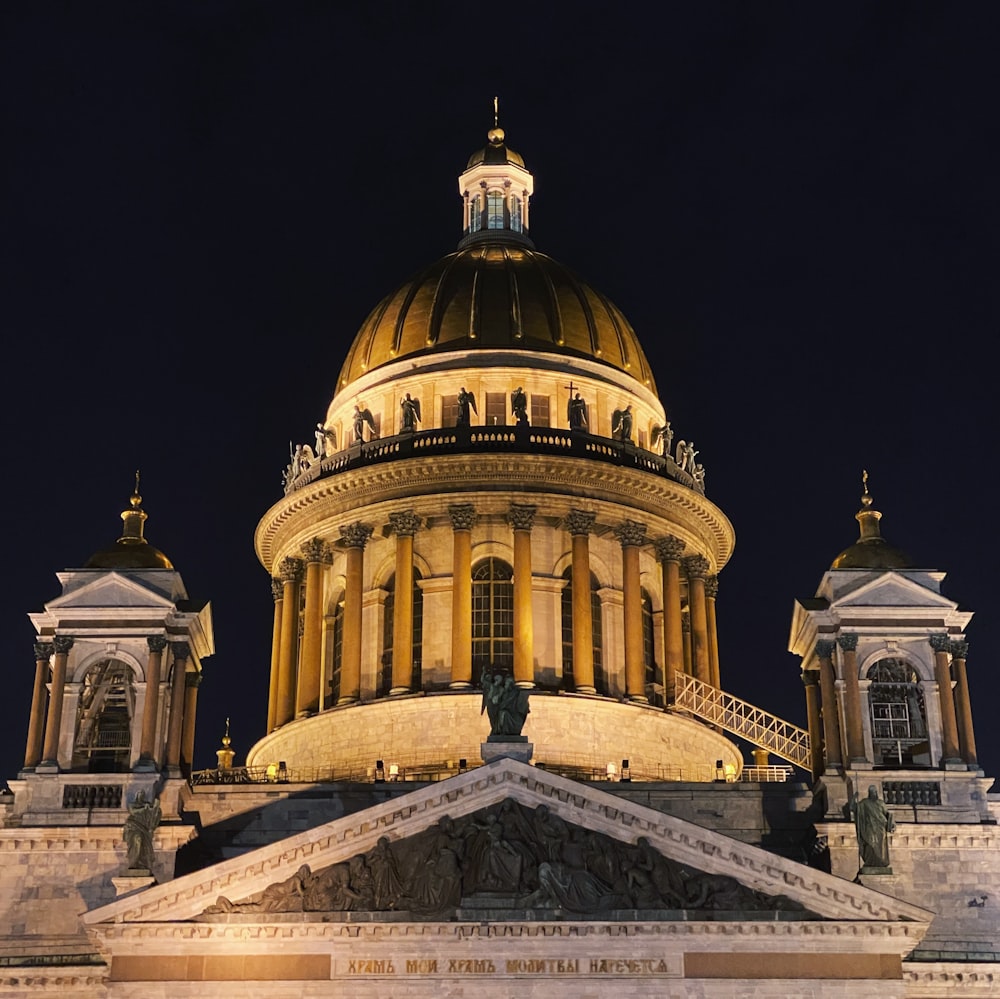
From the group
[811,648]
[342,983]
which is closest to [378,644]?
[811,648]

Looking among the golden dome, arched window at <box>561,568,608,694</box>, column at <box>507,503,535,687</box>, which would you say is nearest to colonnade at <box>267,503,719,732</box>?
column at <box>507,503,535,687</box>

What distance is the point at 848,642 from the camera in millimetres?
53438

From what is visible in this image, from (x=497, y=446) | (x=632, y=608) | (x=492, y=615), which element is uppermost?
(x=497, y=446)

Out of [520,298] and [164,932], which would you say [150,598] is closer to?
[164,932]

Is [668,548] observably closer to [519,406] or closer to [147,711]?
[519,406]

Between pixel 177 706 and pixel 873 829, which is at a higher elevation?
pixel 177 706

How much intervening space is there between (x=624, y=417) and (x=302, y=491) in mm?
11099

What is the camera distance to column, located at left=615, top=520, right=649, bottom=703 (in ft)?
204

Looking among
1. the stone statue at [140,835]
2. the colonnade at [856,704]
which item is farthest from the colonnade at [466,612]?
the stone statue at [140,835]

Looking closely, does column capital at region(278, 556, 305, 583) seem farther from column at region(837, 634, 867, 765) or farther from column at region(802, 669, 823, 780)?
column at region(837, 634, 867, 765)

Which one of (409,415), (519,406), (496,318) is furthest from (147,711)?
(496,318)

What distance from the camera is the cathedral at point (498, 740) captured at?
150ft

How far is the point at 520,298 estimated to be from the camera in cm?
6875

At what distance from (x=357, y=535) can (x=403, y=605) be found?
3.56 m
